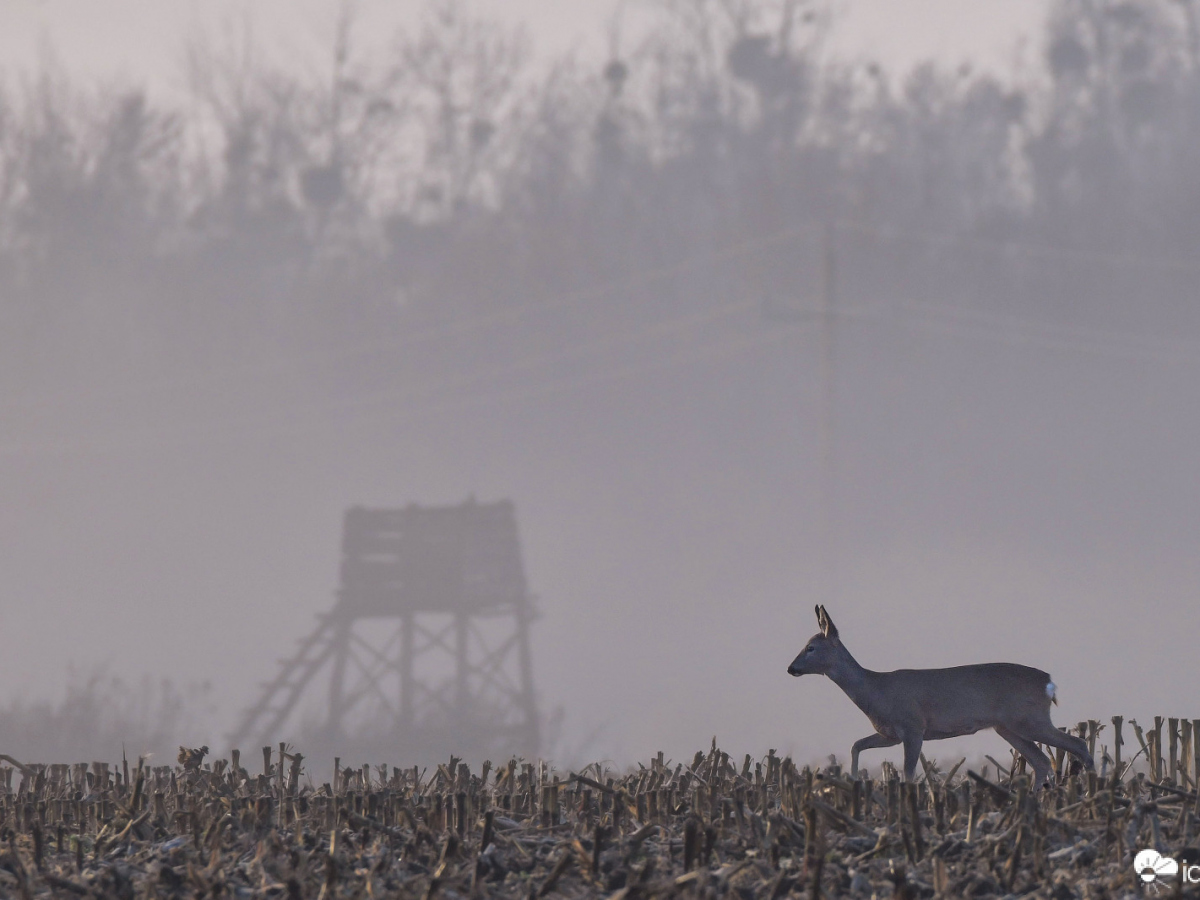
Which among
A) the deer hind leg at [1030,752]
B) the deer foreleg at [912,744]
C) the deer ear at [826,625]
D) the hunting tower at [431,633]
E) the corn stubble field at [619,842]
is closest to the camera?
the corn stubble field at [619,842]

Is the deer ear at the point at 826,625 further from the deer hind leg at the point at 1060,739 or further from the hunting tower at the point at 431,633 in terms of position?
the hunting tower at the point at 431,633

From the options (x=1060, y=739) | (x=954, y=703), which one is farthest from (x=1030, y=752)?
(x=954, y=703)

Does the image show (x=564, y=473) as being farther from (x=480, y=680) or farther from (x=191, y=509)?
(x=480, y=680)

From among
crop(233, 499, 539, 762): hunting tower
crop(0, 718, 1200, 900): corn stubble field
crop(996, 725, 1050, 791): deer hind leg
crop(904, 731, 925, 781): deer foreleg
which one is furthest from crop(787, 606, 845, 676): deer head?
crop(233, 499, 539, 762): hunting tower

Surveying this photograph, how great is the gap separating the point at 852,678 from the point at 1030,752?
1.47m

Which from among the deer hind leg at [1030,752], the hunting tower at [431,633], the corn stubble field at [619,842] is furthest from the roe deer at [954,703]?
the hunting tower at [431,633]

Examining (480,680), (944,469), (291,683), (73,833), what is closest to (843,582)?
(944,469)

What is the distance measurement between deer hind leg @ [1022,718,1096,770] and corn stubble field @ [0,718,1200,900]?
2.04m

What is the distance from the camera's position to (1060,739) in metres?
12.9

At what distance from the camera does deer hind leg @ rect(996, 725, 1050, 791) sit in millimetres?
13133

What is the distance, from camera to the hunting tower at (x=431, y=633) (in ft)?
145

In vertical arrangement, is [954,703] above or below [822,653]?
below

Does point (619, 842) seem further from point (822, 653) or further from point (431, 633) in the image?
point (431, 633)

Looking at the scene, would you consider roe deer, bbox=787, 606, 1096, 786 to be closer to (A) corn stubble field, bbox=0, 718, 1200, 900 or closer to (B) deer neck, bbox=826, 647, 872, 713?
(B) deer neck, bbox=826, 647, 872, 713
